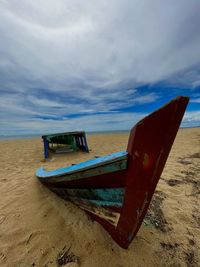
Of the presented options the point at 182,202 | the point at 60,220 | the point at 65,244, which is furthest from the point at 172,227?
the point at 60,220

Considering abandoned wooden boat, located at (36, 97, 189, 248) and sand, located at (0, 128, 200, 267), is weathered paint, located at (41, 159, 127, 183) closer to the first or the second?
abandoned wooden boat, located at (36, 97, 189, 248)

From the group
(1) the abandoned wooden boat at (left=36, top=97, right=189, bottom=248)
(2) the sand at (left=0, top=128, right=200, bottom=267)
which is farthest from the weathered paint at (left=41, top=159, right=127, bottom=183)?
(2) the sand at (left=0, top=128, right=200, bottom=267)

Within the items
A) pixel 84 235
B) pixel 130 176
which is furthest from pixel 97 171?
pixel 84 235

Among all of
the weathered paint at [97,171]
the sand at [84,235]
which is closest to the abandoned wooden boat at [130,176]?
the weathered paint at [97,171]

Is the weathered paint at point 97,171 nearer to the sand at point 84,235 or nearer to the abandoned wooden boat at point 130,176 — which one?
Answer: the abandoned wooden boat at point 130,176

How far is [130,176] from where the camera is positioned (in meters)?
1.48

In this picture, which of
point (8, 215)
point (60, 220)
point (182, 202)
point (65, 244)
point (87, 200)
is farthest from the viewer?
point (182, 202)

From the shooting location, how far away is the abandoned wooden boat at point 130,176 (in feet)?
3.95

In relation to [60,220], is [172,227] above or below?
below

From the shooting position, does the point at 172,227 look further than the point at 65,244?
Yes

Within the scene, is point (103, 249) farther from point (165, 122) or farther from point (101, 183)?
point (165, 122)

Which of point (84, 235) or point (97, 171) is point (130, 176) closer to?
point (97, 171)

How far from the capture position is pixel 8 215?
8.17 feet

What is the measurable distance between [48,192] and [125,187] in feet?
7.30
